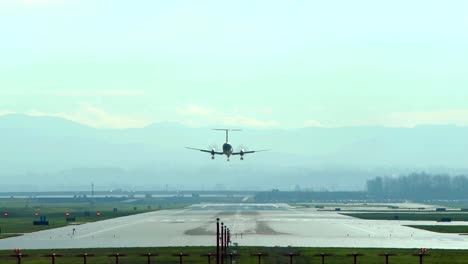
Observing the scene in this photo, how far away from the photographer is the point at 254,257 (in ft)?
336

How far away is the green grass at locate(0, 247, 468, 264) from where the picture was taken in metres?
98.6

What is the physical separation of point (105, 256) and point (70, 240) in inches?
1183

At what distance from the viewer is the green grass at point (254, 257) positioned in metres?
98.6

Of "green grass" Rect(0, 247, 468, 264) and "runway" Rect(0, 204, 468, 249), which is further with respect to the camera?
"runway" Rect(0, 204, 468, 249)

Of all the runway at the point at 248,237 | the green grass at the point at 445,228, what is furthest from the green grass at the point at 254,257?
the green grass at the point at 445,228

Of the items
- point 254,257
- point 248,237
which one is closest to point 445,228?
point 248,237

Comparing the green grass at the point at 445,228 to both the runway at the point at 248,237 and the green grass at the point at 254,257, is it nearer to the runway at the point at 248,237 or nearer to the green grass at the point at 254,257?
the runway at the point at 248,237

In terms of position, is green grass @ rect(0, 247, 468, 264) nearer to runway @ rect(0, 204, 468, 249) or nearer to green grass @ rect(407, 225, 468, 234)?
runway @ rect(0, 204, 468, 249)

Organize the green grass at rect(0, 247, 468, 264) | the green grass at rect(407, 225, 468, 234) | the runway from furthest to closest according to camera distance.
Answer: the green grass at rect(407, 225, 468, 234), the runway, the green grass at rect(0, 247, 468, 264)

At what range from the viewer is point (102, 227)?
6816 inches

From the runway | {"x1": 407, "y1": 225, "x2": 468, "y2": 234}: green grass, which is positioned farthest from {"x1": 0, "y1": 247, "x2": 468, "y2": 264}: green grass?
{"x1": 407, "y1": 225, "x2": 468, "y2": 234}: green grass

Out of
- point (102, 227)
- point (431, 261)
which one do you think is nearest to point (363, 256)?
point (431, 261)

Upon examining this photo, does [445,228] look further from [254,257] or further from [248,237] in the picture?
[254,257]

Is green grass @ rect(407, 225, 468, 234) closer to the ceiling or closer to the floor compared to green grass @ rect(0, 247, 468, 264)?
closer to the ceiling
